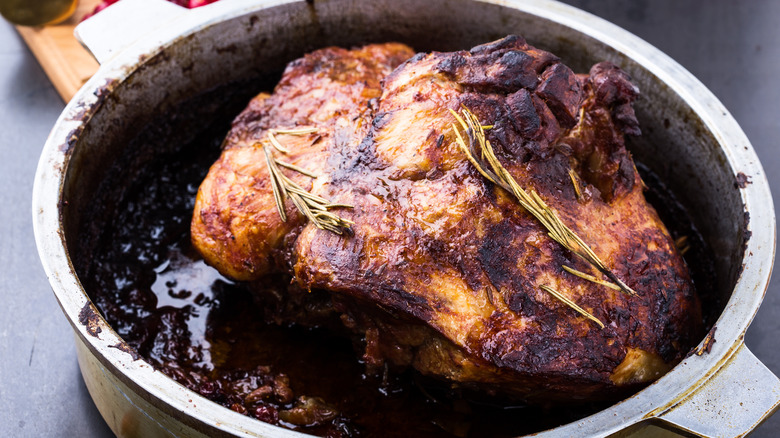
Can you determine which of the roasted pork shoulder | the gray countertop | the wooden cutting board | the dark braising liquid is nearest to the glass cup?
the wooden cutting board

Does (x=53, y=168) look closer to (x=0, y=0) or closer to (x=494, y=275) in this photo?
(x=494, y=275)

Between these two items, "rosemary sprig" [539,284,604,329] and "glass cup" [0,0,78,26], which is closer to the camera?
"rosemary sprig" [539,284,604,329]

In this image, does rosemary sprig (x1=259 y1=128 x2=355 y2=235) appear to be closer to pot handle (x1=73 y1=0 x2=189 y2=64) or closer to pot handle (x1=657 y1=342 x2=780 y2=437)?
pot handle (x1=73 y1=0 x2=189 y2=64)

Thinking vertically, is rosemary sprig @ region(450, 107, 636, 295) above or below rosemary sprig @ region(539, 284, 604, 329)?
above

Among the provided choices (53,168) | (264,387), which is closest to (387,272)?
(264,387)

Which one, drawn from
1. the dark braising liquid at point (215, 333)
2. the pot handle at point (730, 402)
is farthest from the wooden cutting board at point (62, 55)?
the pot handle at point (730, 402)

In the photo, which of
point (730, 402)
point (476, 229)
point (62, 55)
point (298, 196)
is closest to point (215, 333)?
point (298, 196)
